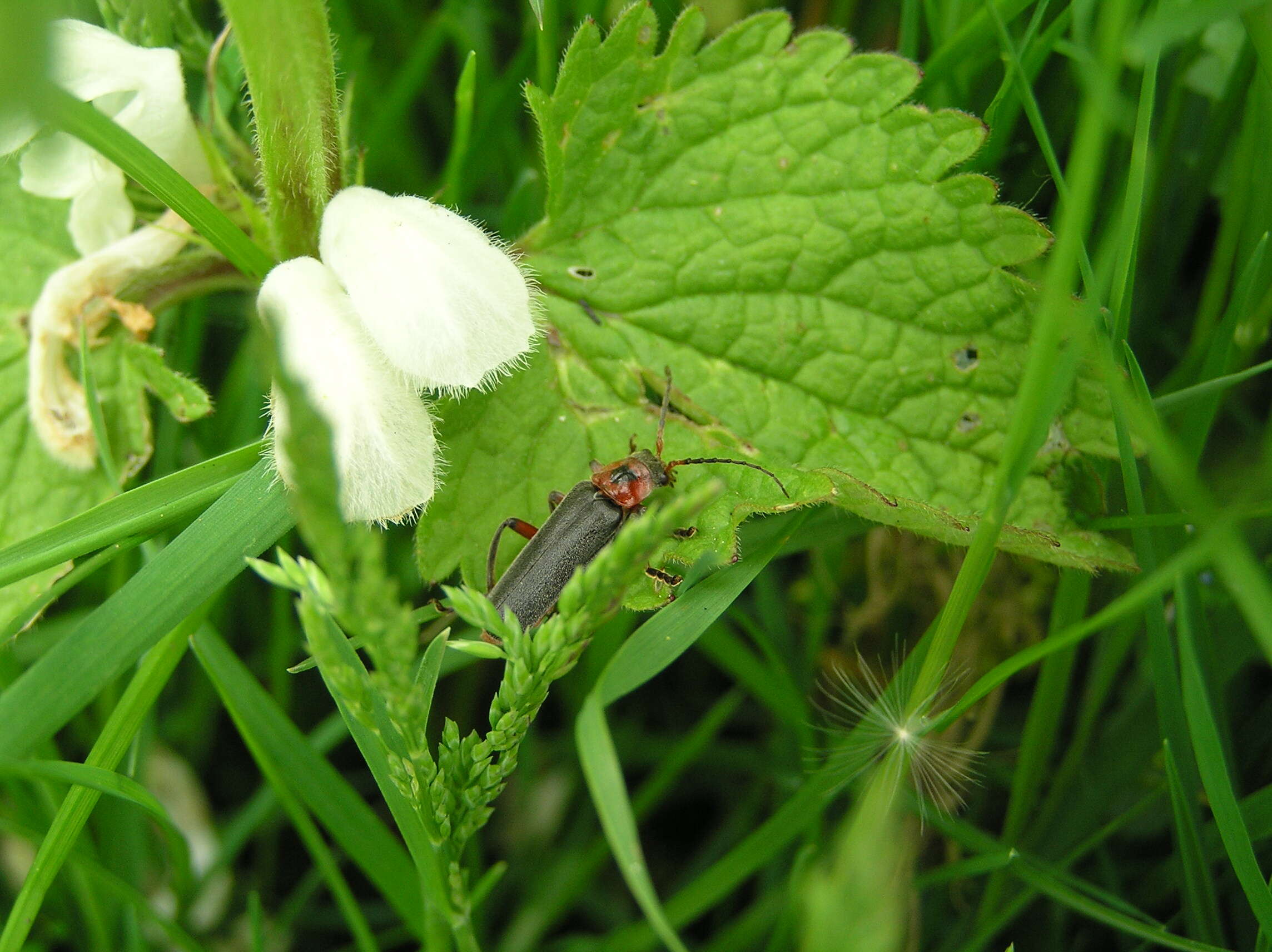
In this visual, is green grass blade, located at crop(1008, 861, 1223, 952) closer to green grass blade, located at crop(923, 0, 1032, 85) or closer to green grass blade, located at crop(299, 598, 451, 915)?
green grass blade, located at crop(299, 598, 451, 915)

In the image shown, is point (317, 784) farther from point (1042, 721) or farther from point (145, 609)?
point (1042, 721)

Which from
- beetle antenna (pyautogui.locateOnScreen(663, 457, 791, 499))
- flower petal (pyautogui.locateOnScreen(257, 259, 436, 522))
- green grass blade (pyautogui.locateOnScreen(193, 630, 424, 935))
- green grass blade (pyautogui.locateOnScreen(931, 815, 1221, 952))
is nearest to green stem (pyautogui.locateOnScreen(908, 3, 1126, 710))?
beetle antenna (pyautogui.locateOnScreen(663, 457, 791, 499))

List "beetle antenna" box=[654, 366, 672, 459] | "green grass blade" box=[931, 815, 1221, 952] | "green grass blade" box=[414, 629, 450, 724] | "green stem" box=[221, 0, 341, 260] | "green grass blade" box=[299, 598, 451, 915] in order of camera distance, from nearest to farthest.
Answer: "green grass blade" box=[299, 598, 451, 915], "green stem" box=[221, 0, 341, 260], "green grass blade" box=[414, 629, 450, 724], "green grass blade" box=[931, 815, 1221, 952], "beetle antenna" box=[654, 366, 672, 459]

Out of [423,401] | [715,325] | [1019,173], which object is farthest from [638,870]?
[1019,173]

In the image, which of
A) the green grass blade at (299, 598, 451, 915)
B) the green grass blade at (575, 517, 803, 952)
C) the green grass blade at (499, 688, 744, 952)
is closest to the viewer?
the green grass blade at (575, 517, 803, 952)

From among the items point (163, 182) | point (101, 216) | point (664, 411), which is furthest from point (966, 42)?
point (101, 216)

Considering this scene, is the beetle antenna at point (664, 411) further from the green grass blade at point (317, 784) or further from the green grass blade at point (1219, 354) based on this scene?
the green grass blade at point (1219, 354)
